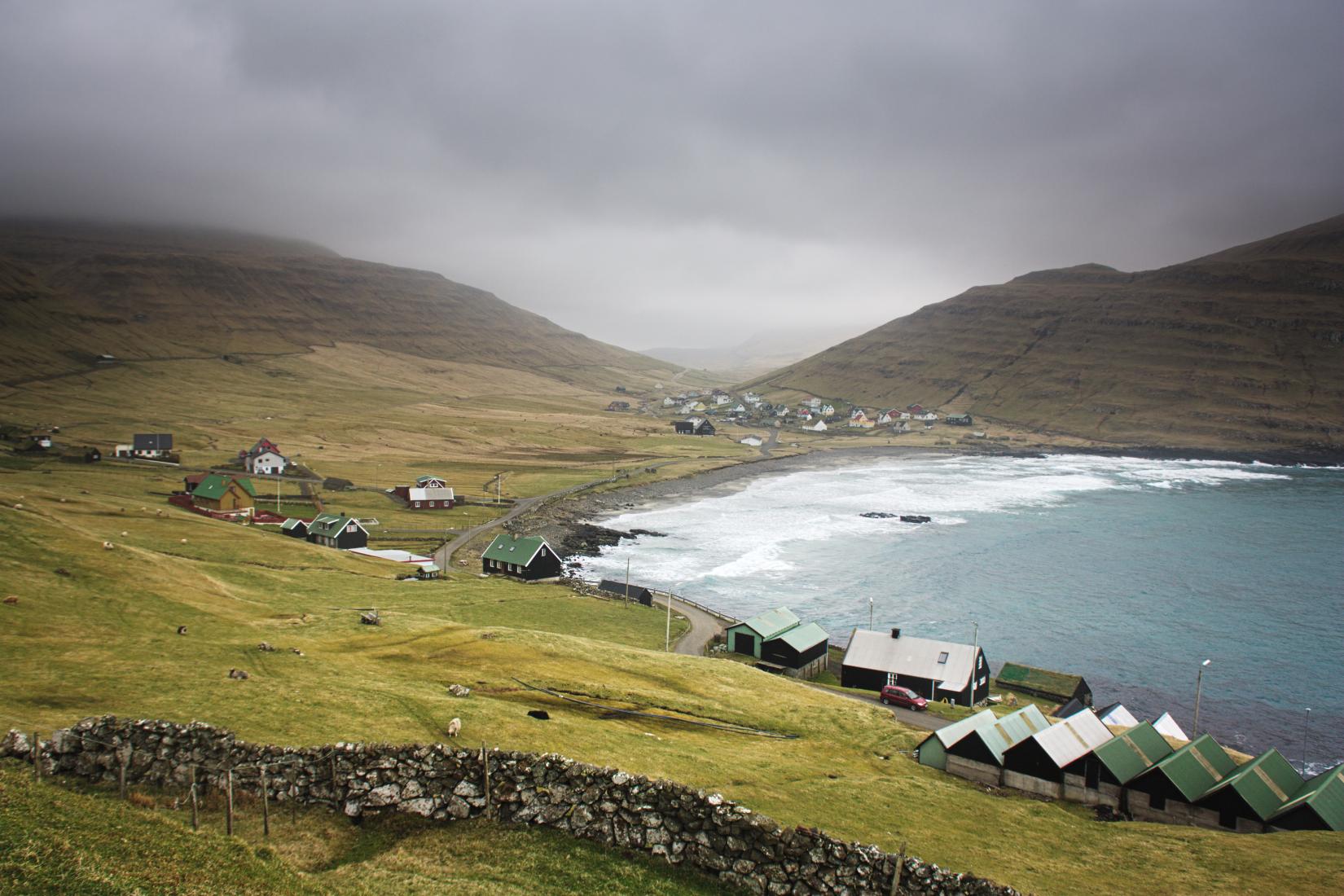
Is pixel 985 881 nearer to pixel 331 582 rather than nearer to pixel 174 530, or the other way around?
pixel 331 582

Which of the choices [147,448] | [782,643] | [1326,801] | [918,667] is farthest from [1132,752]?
[147,448]

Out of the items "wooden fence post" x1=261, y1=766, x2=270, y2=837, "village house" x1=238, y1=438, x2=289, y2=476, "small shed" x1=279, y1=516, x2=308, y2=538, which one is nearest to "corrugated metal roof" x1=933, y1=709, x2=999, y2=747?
"wooden fence post" x1=261, y1=766, x2=270, y2=837

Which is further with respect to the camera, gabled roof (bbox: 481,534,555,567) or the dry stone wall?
gabled roof (bbox: 481,534,555,567)

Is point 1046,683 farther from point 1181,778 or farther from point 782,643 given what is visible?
point 1181,778

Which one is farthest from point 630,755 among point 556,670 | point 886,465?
point 886,465

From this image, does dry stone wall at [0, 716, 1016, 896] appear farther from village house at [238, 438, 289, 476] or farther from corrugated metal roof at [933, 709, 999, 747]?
village house at [238, 438, 289, 476]

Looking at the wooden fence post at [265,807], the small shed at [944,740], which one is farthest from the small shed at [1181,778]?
the wooden fence post at [265,807]

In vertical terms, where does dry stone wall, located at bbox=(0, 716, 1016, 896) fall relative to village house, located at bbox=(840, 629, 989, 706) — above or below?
above
